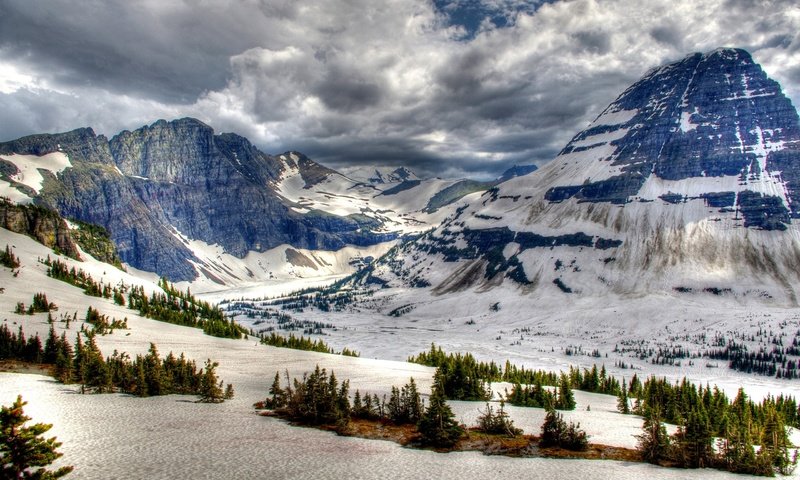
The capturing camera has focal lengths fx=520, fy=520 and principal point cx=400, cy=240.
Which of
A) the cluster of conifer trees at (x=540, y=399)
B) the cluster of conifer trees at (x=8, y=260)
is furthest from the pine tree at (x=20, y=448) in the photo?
the cluster of conifer trees at (x=8, y=260)

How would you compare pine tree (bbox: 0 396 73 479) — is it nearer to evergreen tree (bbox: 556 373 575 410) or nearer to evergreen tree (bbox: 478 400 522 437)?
evergreen tree (bbox: 478 400 522 437)

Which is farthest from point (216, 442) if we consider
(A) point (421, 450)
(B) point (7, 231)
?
(B) point (7, 231)

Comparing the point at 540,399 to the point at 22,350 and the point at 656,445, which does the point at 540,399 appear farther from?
the point at 22,350

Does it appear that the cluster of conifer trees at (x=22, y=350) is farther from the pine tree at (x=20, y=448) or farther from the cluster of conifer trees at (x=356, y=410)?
the pine tree at (x=20, y=448)

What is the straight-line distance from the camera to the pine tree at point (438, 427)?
167 ft

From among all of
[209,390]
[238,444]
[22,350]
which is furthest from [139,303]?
[238,444]

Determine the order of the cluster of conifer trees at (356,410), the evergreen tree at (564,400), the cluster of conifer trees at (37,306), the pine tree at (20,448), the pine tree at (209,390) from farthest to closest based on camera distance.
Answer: the cluster of conifer trees at (37,306)
the evergreen tree at (564,400)
the pine tree at (209,390)
the cluster of conifer trees at (356,410)
the pine tree at (20,448)

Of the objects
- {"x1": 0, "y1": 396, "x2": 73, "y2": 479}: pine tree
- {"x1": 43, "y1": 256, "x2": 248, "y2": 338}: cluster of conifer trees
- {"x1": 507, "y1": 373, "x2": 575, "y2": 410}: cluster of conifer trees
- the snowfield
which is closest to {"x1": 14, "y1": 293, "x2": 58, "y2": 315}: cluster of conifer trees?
{"x1": 43, "y1": 256, "x2": 248, "y2": 338}: cluster of conifer trees

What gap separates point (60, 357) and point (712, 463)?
258 ft

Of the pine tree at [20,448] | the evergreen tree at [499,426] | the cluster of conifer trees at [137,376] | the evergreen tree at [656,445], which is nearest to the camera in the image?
the pine tree at [20,448]

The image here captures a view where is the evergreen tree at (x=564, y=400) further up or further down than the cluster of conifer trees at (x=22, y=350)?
further down

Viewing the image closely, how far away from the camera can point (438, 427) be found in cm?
5106

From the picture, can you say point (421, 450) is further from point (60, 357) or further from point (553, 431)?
point (60, 357)

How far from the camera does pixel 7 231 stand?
183875mm
